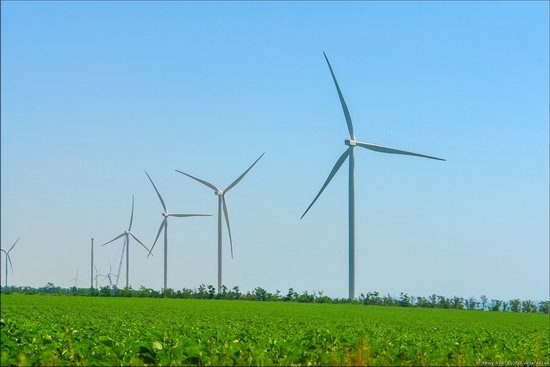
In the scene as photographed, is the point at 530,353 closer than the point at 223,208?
Yes

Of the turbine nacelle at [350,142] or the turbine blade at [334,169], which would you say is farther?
the turbine nacelle at [350,142]

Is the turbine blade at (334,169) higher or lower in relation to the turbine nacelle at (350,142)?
lower

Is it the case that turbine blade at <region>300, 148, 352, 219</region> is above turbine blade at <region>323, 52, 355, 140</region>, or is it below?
below

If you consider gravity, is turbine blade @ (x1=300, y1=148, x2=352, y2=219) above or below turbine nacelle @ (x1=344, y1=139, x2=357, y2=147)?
below

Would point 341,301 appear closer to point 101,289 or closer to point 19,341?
point 101,289

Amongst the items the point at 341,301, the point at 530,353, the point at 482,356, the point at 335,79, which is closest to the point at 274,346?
the point at 482,356

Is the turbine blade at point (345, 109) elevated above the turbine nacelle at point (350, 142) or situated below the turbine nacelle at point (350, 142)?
above

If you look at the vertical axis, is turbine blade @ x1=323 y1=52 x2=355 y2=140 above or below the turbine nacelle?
above

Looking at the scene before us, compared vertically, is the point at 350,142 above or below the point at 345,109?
below

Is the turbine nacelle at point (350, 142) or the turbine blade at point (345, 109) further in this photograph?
the turbine nacelle at point (350, 142)

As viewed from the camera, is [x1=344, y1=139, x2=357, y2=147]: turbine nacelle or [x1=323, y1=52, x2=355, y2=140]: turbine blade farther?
[x1=344, y1=139, x2=357, y2=147]: turbine nacelle

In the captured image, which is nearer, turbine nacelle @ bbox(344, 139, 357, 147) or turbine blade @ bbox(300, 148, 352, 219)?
turbine blade @ bbox(300, 148, 352, 219)
